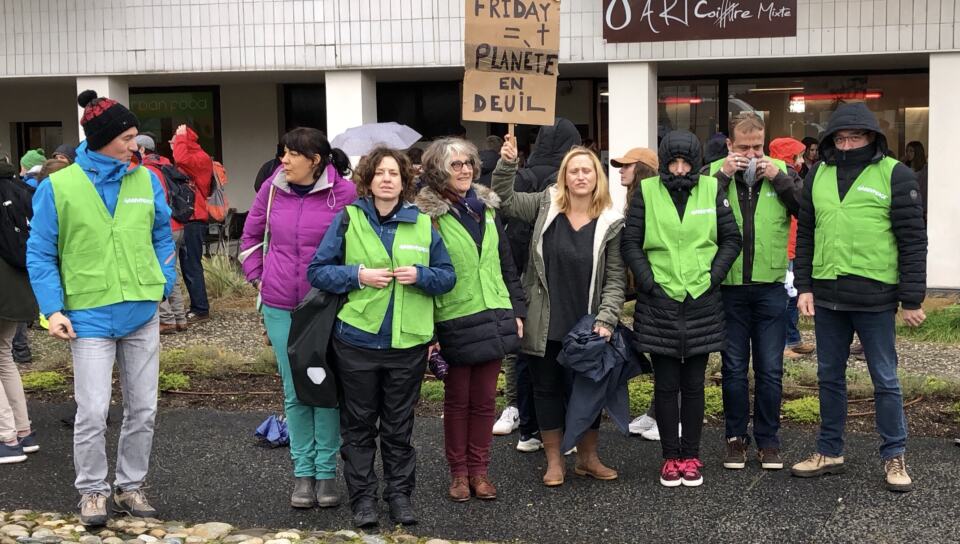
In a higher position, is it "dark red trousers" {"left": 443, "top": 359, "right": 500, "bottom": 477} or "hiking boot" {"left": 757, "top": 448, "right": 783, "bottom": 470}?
"dark red trousers" {"left": 443, "top": 359, "right": 500, "bottom": 477}

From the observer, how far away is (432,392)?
8.34 meters

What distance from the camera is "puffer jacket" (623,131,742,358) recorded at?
5.97 meters

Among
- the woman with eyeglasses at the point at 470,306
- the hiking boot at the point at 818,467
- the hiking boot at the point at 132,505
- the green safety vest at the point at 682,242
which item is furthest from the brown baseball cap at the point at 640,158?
the hiking boot at the point at 132,505

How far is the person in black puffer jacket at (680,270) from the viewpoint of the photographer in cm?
597

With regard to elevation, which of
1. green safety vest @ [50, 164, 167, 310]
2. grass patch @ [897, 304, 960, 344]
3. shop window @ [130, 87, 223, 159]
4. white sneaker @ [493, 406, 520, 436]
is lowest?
white sneaker @ [493, 406, 520, 436]

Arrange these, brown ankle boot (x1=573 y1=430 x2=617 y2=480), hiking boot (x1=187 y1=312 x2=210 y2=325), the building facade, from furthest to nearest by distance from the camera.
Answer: the building facade
hiking boot (x1=187 y1=312 x2=210 y2=325)
brown ankle boot (x1=573 y1=430 x2=617 y2=480)

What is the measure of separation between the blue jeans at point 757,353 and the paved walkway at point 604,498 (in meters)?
0.28

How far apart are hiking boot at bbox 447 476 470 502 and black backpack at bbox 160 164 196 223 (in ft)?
18.6

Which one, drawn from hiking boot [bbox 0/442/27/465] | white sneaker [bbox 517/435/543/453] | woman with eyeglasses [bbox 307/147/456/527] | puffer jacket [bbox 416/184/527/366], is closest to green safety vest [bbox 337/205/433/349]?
woman with eyeglasses [bbox 307/147/456/527]

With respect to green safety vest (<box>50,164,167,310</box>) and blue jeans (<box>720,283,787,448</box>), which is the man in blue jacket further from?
blue jeans (<box>720,283,787,448</box>)

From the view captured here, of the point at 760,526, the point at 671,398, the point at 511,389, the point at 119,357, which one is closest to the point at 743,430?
the point at 671,398

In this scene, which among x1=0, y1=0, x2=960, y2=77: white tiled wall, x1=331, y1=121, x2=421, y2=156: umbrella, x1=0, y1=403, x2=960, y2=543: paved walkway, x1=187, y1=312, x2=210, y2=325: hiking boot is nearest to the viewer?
x1=0, y1=403, x2=960, y2=543: paved walkway

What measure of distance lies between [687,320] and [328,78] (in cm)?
1075

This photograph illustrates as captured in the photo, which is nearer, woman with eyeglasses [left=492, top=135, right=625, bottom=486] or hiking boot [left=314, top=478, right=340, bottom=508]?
hiking boot [left=314, top=478, right=340, bottom=508]
